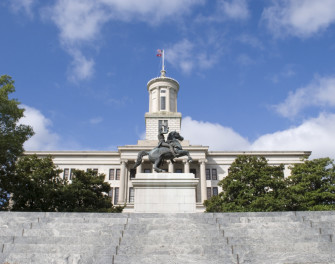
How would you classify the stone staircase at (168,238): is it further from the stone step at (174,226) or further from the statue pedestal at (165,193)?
the statue pedestal at (165,193)

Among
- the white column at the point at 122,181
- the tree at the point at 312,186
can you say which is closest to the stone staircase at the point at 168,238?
the tree at the point at 312,186

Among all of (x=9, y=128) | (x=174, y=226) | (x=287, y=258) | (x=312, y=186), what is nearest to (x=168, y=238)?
(x=174, y=226)

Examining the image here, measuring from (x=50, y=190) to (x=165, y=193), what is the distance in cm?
1750

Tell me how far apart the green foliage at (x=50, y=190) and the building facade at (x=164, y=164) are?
50.3 ft

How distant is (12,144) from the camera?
968 inches

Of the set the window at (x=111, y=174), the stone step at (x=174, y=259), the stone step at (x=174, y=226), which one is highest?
the window at (x=111, y=174)

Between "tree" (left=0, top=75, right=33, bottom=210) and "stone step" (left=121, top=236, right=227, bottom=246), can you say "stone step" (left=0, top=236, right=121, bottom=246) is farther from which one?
"tree" (left=0, top=75, right=33, bottom=210)

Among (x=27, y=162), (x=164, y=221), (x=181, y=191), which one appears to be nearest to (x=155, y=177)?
(x=181, y=191)

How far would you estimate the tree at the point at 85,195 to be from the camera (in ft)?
107

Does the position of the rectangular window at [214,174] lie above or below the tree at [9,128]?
above

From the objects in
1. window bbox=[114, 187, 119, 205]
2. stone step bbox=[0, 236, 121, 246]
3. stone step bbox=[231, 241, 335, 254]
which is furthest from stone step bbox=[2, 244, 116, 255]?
window bbox=[114, 187, 119, 205]

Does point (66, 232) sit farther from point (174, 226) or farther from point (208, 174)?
point (208, 174)

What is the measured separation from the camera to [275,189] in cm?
3494

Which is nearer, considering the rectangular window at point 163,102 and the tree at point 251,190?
the tree at point 251,190
